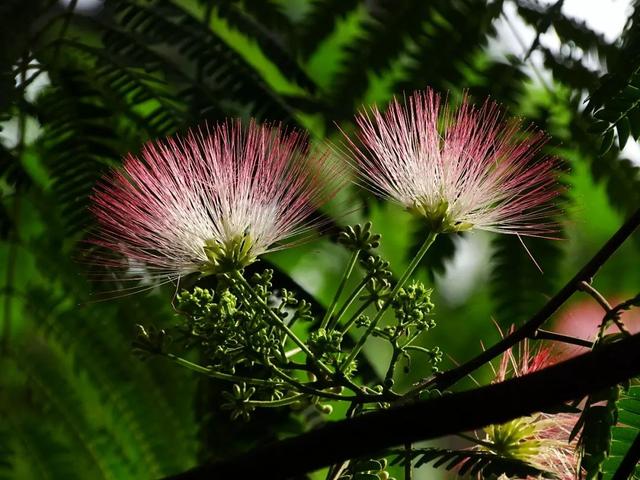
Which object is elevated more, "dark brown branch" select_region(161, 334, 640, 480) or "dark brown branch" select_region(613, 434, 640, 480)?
"dark brown branch" select_region(161, 334, 640, 480)

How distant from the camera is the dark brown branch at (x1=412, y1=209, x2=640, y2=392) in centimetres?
107

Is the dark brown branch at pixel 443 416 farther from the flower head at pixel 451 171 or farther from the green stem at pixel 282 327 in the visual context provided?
the flower head at pixel 451 171

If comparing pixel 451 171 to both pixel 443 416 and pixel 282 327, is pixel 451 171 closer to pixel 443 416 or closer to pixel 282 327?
pixel 282 327

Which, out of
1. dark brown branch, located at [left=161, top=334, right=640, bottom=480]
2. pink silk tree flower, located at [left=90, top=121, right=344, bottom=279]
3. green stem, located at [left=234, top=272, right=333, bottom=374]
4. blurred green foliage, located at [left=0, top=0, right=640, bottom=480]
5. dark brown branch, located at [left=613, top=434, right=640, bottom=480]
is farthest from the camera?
blurred green foliage, located at [left=0, top=0, right=640, bottom=480]

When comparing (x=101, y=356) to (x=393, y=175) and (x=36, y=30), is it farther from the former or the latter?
(x=393, y=175)

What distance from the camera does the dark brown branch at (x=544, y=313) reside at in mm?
1066

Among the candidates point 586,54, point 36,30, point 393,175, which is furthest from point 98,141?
point 586,54

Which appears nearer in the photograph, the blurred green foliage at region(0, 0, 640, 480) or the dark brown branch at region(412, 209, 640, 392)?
the dark brown branch at region(412, 209, 640, 392)

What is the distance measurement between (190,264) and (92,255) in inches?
11.6

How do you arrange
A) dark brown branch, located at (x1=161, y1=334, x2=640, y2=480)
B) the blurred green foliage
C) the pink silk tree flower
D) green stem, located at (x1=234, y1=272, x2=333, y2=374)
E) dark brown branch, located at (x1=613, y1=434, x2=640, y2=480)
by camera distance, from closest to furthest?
dark brown branch, located at (x1=161, y1=334, x2=640, y2=480) → dark brown branch, located at (x1=613, y1=434, x2=640, y2=480) → green stem, located at (x1=234, y1=272, x2=333, y2=374) → the pink silk tree flower → the blurred green foliage

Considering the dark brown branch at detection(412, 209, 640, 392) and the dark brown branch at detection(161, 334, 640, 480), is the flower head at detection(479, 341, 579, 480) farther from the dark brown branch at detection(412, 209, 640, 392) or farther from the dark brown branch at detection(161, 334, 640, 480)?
the dark brown branch at detection(161, 334, 640, 480)

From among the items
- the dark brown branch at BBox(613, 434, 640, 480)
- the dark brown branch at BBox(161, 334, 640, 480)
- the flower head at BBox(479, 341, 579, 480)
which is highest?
the dark brown branch at BBox(161, 334, 640, 480)

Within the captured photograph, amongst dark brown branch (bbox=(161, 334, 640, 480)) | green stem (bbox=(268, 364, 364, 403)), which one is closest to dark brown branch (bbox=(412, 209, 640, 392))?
green stem (bbox=(268, 364, 364, 403))

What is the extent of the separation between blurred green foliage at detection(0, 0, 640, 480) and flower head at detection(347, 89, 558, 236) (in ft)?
1.11
